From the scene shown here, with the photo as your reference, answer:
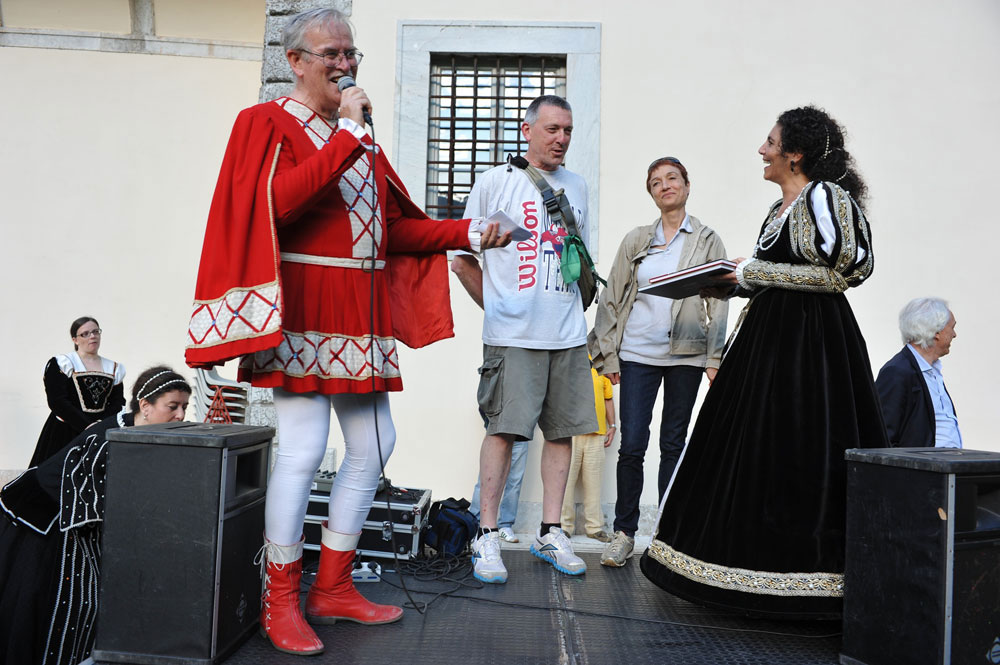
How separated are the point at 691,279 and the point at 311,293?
145 cm

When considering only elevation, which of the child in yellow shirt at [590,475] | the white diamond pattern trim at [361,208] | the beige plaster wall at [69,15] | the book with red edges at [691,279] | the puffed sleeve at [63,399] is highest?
the beige plaster wall at [69,15]

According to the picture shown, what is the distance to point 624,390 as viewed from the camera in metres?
3.79

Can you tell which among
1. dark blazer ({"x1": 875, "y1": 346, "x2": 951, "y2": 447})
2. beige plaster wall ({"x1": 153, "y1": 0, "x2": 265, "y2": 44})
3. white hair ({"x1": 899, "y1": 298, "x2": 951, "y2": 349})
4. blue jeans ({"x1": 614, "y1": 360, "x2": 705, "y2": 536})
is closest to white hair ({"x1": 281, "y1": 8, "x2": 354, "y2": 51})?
blue jeans ({"x1": 614, "y1": 360, "x2": 705, "y2": 536})

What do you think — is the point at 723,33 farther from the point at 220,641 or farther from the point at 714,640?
the point at 220,641

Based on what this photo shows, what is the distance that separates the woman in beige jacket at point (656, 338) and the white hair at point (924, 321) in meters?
1.25

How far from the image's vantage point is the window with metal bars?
19.1ft

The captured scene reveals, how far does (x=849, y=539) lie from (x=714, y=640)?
50 cm

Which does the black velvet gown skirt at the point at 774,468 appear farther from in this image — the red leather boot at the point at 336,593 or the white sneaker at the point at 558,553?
the red leather boot at the point at 336,593

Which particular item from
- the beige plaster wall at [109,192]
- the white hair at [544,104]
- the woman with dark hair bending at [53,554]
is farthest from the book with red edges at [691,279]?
the beige plaster wall at [109,192]

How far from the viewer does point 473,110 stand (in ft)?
19.2

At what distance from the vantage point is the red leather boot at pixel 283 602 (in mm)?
2293

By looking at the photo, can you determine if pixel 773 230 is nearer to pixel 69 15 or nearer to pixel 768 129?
pixel 768 129

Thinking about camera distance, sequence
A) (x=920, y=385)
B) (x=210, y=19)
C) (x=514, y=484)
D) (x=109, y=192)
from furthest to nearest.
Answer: (x=210, y=19) → (x=109, y=192) → (x=514, y=484) → (x=920, y=385)

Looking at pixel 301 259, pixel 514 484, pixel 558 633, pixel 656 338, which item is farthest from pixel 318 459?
pixel 514 484
